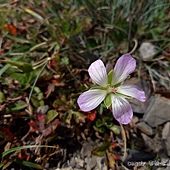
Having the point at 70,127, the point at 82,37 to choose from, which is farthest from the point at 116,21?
the point at 70,127

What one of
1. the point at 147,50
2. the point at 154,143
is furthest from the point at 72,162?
the point at 147,50

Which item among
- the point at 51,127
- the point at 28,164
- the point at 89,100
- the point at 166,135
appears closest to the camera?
the point at 89,100

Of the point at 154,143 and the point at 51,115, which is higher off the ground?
the point at 51,115

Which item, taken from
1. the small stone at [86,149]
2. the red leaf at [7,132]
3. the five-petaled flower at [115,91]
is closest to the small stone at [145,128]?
the small stone at [86,149]

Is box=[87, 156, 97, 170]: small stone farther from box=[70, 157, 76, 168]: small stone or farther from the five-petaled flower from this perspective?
the five-petaled flower

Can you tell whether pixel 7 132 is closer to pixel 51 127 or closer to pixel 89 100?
pixel 51 127

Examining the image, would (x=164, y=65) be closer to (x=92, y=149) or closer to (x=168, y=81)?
(x=168, y=81)
